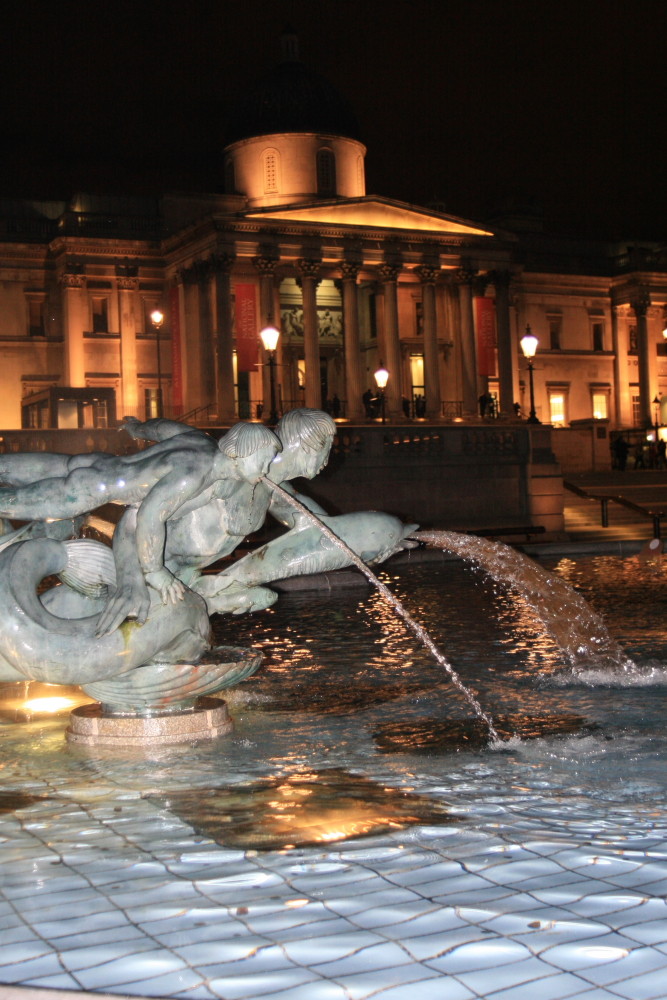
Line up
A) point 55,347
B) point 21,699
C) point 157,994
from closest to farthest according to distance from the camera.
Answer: point 157,994, point 21,699, point 55,347

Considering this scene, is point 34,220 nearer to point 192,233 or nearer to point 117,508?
point 192,233

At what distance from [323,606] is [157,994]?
12614mm

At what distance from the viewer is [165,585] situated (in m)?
6.37

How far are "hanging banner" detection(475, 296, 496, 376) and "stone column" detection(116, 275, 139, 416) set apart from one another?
54.7ft

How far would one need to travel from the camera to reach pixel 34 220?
60375 millimetres

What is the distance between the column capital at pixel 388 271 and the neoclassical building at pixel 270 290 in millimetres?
66

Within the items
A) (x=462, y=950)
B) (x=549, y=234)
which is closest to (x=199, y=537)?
(x=462, y=950)

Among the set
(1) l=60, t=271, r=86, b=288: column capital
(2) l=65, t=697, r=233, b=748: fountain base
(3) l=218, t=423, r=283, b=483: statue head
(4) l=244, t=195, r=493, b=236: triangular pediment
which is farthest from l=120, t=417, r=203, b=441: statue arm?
(1) l=60, t=271, r=86, b=288: column capital

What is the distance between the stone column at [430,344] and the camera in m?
56.5

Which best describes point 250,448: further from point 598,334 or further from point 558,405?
point 598,334

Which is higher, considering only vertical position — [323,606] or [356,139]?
[356,139]

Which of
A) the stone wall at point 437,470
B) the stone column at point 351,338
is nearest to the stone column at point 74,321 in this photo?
the stone column at point 351,338

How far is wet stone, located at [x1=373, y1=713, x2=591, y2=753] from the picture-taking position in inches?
266

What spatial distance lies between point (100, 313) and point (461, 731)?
54.0 meters
